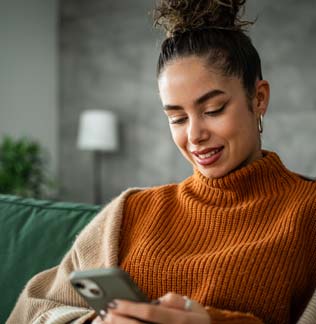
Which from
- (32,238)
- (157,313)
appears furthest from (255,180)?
(32,238)

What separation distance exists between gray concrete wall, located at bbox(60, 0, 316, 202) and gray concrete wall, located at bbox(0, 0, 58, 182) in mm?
95

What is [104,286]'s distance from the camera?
0.99 meters

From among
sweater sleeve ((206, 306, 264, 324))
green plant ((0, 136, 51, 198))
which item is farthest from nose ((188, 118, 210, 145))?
green plant ((0, 136, 51, 198))

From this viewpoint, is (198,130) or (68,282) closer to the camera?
(198,130)

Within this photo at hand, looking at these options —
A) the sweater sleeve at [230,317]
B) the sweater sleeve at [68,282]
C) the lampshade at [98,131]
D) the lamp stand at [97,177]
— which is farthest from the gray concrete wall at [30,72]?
the sweater sleeve at [230,317]

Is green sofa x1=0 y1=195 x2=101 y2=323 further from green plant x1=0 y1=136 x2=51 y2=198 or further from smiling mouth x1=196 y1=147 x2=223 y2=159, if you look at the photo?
green plant x1=0 y1=136 x2=51 y2=198

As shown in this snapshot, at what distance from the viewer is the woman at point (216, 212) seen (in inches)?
49.1

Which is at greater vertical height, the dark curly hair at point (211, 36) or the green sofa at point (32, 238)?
the dark curly hair at point (211, 36)

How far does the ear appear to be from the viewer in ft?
4.53

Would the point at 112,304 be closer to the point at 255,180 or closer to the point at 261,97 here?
the point at 255,180

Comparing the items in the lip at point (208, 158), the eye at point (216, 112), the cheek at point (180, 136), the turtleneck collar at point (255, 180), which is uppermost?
the eye at point (216, 112)

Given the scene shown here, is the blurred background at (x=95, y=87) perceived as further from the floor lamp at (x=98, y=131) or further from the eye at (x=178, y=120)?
the eye at (x=178, y=120)

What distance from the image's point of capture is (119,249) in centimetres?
143

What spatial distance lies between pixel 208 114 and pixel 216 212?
0.73 ft
